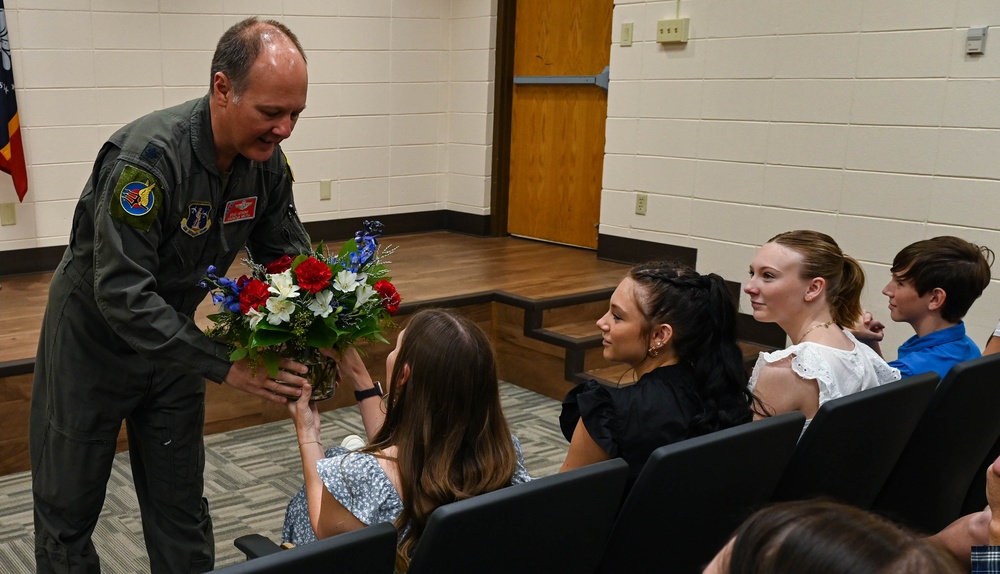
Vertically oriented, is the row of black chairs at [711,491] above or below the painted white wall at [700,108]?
below

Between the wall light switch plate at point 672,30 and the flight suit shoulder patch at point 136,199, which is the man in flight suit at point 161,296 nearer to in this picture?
the flight suit shoulder patch at point 136,199

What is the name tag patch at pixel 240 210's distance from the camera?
217cm

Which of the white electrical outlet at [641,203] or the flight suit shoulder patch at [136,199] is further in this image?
the white electrical outlet at [641,203]

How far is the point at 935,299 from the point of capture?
107 inches

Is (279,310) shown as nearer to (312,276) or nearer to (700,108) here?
(312,276)

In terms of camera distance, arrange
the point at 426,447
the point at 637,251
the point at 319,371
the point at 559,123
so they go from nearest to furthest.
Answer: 1. the point at 426,447
2. the point at 319,371
3. the point at 637,251
4. the point at 559,123

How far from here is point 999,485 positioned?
1.47 meters

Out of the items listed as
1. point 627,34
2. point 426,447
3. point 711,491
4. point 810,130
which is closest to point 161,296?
point 426,447

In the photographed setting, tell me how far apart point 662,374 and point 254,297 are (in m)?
0.86

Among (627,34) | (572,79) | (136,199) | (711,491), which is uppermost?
(627,34)

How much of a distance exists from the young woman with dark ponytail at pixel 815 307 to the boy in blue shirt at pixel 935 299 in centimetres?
30

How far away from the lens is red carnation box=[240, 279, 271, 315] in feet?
6.09

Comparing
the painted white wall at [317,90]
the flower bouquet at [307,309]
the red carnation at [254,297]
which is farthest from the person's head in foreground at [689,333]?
the painted white wall at [317,90]

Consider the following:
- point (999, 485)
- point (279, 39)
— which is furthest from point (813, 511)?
point (279, 39)
